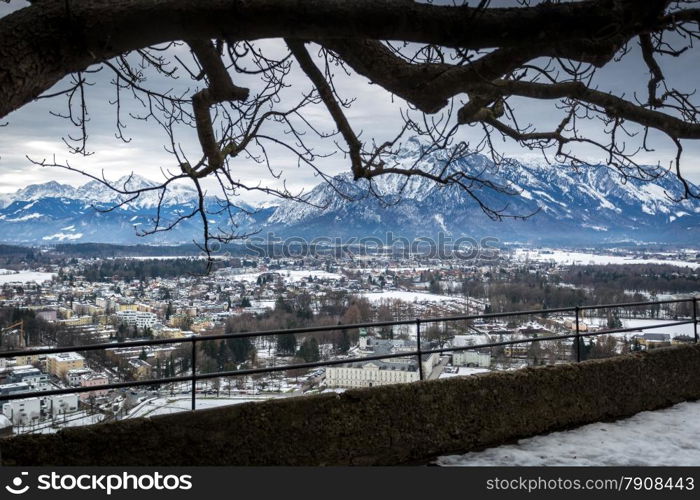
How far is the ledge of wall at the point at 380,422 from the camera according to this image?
3972 millimetres

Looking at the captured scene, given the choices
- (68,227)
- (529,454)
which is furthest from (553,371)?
(68,227)

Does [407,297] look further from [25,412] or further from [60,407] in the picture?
[25,412]

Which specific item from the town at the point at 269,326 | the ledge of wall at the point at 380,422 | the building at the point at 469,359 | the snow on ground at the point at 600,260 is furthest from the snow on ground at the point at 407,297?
the snow on ground at the point at 600,260

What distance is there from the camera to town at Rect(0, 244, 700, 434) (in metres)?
6.05

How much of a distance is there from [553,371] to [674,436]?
1.19m

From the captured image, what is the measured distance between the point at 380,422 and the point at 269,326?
20464 millimetres

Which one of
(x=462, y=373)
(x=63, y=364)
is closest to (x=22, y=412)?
(x=462, y=373)

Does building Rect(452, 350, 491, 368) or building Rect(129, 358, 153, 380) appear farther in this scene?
building Rect(129, 358, 153, 380)

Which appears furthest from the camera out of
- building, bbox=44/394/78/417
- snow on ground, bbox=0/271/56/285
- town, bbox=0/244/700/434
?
snow on ground, bbox=0/271/56/285

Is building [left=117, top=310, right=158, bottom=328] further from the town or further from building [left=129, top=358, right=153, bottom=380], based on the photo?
building [left=129, top=358, right=153, bottom=380]

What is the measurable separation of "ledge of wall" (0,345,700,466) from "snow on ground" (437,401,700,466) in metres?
0.18

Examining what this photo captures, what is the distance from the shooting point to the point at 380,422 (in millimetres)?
4719

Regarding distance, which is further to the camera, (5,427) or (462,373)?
(462,373)

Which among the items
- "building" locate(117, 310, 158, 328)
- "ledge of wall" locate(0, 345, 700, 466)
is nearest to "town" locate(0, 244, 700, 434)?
"building" locate(117, 310, 158, 328)
